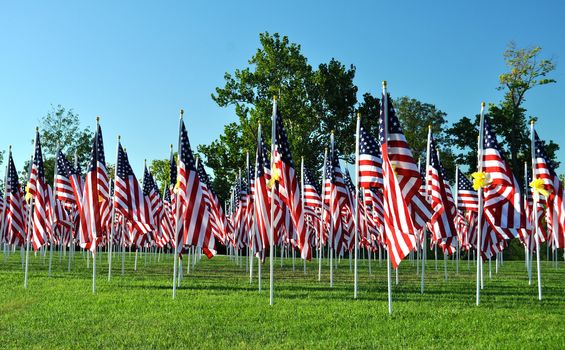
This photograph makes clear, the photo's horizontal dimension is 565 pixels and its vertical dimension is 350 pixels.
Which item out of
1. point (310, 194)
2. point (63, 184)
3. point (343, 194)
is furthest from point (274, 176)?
point (63, 184)

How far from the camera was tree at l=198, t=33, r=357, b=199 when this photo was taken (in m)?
53.4

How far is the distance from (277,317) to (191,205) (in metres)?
5.32

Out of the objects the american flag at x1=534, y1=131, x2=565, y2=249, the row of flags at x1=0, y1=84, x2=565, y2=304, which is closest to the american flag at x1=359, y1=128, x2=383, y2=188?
the row of flags at x1=0, y1=84, x2=565, y2=304

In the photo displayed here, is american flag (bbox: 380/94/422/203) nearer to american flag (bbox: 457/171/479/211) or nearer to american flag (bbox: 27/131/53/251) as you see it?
american flag (bbox: 457/171/479/211)

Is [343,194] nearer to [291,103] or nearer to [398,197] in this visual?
[398,197]

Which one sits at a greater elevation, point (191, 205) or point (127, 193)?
point (127, 193)

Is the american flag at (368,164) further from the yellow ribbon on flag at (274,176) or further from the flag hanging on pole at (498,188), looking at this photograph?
→ the flag hanging on pole at (498,188)

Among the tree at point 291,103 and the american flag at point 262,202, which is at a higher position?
the tree at point 291,103

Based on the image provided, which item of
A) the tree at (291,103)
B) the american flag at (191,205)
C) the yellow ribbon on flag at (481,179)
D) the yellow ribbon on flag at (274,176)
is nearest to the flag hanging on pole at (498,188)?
the yellow ribbon on flag at (481,179)

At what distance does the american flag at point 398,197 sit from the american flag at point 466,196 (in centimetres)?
1006

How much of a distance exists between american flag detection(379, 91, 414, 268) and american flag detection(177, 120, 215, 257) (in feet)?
20.3

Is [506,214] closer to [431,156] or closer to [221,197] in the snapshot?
[431,156]

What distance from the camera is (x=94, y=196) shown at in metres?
19.8

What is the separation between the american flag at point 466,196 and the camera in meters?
23.8
